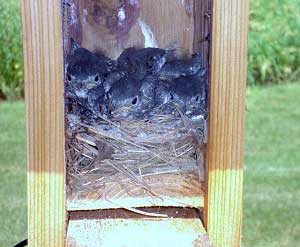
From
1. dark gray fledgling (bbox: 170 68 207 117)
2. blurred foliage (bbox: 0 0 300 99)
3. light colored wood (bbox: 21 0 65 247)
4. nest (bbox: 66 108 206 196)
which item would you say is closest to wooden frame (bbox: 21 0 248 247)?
light colored wood (bbox: 21 0 65 247)

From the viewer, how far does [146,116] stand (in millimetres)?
1738

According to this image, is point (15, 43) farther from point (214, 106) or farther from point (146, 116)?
point (214, 106)

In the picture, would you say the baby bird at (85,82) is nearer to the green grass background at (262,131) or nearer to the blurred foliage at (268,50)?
the green grass background at (262,131)

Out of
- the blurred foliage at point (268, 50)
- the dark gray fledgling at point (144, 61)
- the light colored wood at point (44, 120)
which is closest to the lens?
the light colored wood at point (44, 120)

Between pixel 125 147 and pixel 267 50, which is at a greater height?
pixel 267 50

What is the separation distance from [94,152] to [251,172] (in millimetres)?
3348

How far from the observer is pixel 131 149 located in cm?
160

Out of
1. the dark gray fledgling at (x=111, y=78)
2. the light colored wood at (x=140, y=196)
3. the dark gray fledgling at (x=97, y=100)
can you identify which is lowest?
the light colored wood at (x=140, y=196)

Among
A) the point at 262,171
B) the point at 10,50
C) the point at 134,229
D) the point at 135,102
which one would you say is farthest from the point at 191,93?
the point at 10,50

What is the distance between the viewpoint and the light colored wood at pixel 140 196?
1.39m

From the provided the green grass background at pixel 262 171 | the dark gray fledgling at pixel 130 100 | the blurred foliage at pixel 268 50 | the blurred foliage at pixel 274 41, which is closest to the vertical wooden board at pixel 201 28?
the dark gray fledgling at pixel 130 100

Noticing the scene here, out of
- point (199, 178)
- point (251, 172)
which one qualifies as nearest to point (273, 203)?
point (251, 172)

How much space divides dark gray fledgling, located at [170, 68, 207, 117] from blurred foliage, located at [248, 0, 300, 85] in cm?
531

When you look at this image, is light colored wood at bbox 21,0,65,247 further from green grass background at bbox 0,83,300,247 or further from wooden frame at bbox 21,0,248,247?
green grass background at bbox 0,83,300,247
